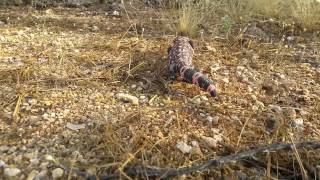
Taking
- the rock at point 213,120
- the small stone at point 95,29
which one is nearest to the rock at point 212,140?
the rock at point 213,120

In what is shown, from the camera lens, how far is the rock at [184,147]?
1675 millimetres

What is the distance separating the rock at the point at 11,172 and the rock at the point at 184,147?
2.01 ft

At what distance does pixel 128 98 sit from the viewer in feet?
6.64

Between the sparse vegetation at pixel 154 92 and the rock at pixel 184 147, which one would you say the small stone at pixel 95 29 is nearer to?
the sparse vegetation at pixel 154 92

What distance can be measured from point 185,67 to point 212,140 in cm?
54

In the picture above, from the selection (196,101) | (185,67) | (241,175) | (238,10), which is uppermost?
(238,10)

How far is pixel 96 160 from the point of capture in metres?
1.59

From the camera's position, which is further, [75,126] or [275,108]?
[275,108]

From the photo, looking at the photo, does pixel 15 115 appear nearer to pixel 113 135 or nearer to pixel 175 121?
pixel 113 135

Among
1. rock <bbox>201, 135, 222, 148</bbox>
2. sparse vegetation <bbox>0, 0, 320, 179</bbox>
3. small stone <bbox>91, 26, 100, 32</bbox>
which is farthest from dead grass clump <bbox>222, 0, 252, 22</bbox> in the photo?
rock <bbox>201, 135, 222, 148</bbox>

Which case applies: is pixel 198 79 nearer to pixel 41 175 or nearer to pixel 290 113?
pixel 290 113

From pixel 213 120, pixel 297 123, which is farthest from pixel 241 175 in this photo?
pixel 297 123

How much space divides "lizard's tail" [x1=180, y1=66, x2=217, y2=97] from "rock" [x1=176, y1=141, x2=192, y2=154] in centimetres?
45

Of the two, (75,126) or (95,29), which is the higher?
(95,29)
